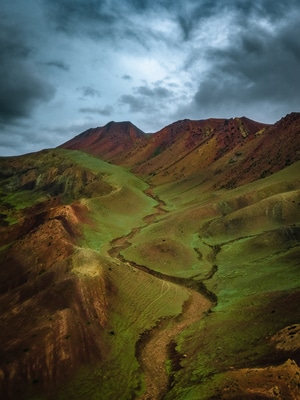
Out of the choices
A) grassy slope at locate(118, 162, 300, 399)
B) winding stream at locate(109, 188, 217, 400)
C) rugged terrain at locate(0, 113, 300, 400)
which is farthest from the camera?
grassy slope at locate(118, 162, 300, 399)

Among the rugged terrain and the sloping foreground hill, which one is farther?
the sloping foreground hill

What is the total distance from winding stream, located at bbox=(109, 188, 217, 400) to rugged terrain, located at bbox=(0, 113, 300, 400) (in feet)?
0.52

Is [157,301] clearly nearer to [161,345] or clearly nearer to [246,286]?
[161,345]

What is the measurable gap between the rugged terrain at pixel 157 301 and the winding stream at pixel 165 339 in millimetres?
160

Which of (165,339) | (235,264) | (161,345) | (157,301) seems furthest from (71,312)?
(235,264)

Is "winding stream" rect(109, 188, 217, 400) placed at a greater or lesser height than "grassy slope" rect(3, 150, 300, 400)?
lesser

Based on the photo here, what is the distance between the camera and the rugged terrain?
92.8 ft

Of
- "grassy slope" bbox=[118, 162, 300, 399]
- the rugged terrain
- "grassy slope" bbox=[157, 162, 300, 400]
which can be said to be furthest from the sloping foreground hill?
"grassy slope" bbox=[118, 162, 300, 399]

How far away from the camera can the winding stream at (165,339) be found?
29.4m

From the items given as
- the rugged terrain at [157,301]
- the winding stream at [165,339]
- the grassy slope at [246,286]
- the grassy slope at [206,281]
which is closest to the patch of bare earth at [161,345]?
the winding stream at [165,339]

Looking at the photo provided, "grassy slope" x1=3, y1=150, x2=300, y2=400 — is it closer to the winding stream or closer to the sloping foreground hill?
the sloping foreground hill

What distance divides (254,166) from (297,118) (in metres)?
26.8

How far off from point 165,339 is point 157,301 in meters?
7.75

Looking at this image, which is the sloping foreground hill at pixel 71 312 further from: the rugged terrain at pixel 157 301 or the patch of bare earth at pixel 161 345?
the patch of bare earth at pixel 161 345
